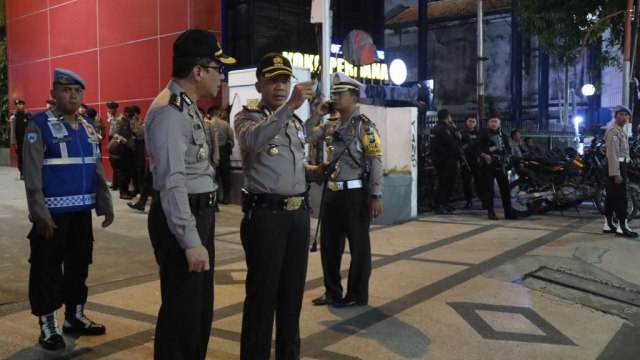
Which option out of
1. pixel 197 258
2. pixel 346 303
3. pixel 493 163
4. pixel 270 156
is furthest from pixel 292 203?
pixel 493 163

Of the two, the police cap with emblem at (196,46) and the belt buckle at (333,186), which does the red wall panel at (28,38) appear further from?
the police cap with emblem at (196,46)

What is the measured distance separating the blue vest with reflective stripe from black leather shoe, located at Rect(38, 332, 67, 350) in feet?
2.75

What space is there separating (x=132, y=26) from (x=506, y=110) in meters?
21.4

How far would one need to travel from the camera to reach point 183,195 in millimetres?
2869

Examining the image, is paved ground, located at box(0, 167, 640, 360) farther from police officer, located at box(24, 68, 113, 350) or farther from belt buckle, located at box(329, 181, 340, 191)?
belt buckle, located at box(329, 181, 340, 191)

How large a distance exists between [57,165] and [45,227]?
0.44 meters

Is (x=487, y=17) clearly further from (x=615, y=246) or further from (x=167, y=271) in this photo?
(x=167, y=271)

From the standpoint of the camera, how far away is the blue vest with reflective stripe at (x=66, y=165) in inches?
167

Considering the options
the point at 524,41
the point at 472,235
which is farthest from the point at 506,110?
the point at 472,235

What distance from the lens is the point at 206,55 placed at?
305 cm

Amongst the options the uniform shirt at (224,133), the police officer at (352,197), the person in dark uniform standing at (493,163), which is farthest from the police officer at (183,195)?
the person in dark uniform standing at (493,163)

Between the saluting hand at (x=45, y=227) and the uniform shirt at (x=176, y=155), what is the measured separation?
4.85 ft

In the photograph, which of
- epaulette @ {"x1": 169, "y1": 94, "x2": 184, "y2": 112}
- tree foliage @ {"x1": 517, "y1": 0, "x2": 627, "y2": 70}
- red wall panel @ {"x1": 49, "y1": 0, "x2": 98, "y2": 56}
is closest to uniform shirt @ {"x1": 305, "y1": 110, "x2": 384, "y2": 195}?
epaulette @ {"x1": 169, "y1": 94, "x2": 184, "y2": 112}

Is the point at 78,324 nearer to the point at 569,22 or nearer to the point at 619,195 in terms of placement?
the point at 619,195
